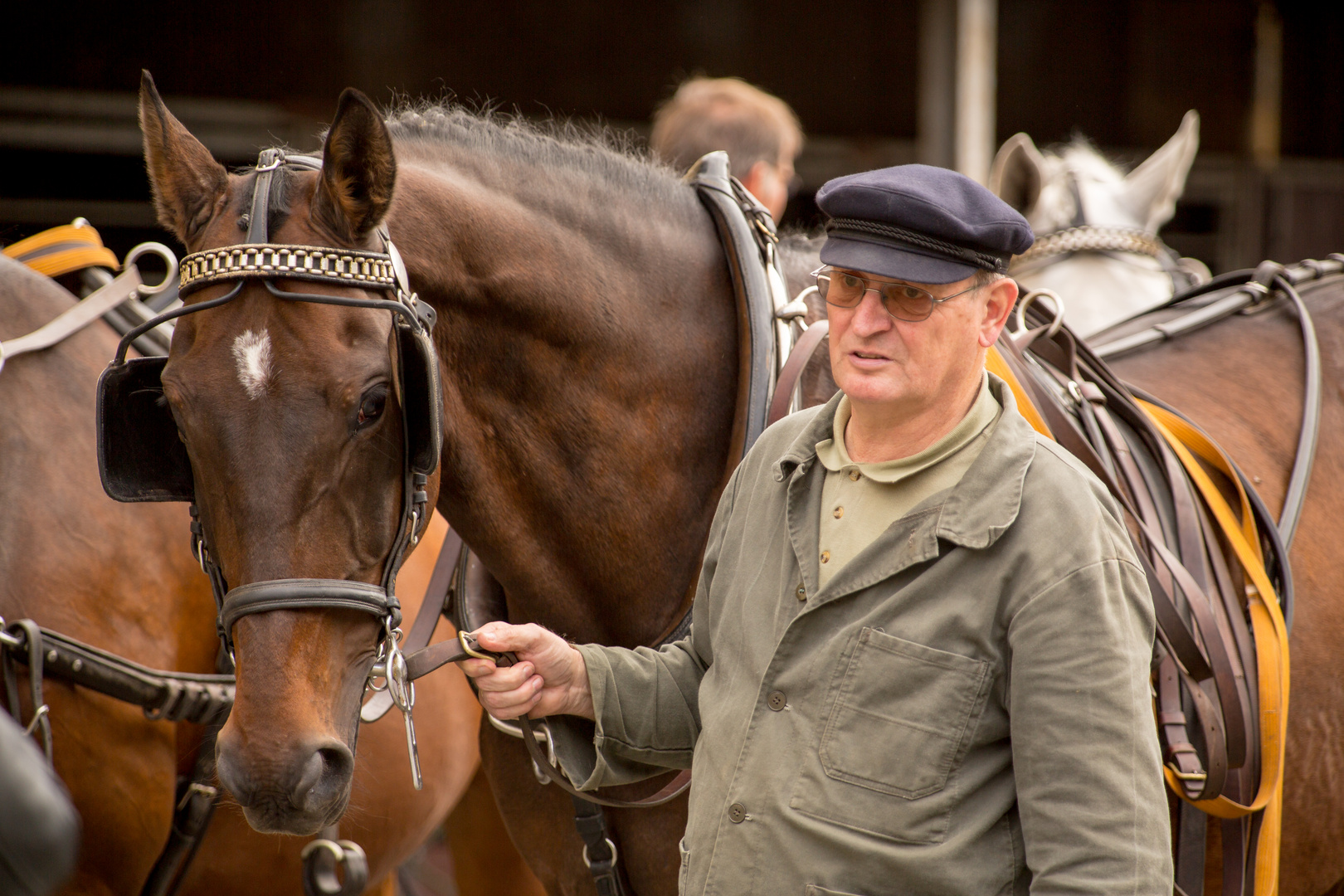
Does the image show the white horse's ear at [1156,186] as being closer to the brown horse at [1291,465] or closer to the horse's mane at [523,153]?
the brown horse at [1291,465]

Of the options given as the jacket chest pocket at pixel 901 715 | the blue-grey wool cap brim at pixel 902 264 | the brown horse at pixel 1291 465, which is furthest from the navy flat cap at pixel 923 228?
the brown horse at pixel 1291 465

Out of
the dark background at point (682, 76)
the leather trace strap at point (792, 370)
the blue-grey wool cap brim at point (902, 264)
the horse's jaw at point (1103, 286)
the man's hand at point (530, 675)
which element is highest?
the dark background at point (682, 76)

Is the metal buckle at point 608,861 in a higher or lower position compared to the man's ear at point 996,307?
lower

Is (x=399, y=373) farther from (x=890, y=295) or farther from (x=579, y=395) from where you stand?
(x=890, y=295)

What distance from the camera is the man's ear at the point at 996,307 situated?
4.16 ft

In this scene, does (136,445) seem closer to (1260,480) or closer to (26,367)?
(26,367)

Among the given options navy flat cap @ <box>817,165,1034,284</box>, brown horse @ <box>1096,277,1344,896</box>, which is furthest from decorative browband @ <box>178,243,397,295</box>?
brown horse @ <box>1096,277,1344,896</box>

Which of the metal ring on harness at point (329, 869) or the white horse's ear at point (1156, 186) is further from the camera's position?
the white horse's ear at point (1156, 186)

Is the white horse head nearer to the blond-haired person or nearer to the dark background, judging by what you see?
the blond-haired person

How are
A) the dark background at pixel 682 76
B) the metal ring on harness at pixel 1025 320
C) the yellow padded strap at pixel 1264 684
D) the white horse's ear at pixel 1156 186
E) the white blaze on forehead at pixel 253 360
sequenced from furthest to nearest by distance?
the dark background at pixel 682 76 → the white horse's ear at pixel 1156 186 → the metal ring on harness at pixel 1025 320 → the yellow padded strap at pixel 1264 684 → the white blaze on forehead at pixel 253 360

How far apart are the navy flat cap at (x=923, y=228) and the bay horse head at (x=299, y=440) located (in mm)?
501

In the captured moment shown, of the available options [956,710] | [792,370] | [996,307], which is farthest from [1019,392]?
[956,710]

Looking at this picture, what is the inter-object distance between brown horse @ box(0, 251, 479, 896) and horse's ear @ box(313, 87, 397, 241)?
0.89 m

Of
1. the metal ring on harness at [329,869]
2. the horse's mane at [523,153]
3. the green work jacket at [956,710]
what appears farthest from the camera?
the metal ring on harness at [329,869]
